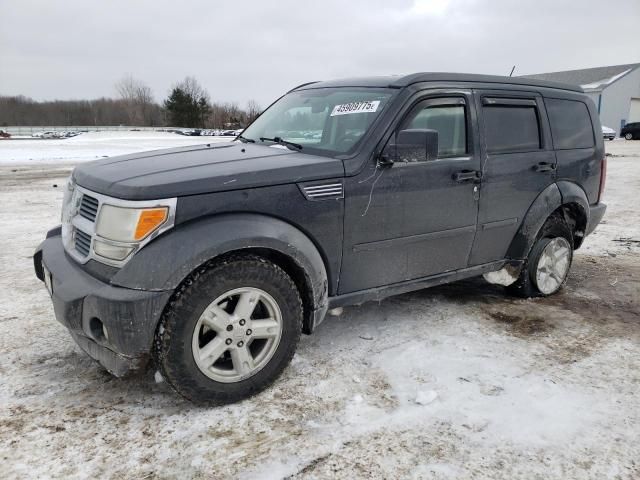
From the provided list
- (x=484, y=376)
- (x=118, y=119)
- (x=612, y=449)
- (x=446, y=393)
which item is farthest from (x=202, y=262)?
(x=118, y=119)

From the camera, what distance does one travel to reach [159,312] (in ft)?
8.33

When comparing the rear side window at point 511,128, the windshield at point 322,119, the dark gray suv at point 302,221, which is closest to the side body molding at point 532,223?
the dark gray suv at point 302,221

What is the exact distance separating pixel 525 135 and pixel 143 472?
3706 millimetres

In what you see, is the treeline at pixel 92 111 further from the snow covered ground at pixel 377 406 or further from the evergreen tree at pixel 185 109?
the snow covered ground at pixel 377 406

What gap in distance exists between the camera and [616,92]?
47875 mm

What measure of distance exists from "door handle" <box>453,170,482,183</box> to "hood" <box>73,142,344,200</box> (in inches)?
39.9

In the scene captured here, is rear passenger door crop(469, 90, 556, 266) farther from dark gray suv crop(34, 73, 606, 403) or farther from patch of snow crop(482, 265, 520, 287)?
patch of snow crop(482, 265, 520, 287)

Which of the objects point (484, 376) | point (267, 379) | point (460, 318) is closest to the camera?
point (267, 379)

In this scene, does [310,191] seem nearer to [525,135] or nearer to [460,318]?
[460,318]

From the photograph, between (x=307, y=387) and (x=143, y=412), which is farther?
(x=307, y=387)

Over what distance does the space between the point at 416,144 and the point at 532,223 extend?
1.69 metres

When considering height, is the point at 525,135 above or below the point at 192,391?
above

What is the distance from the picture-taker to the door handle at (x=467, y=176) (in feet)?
12.0

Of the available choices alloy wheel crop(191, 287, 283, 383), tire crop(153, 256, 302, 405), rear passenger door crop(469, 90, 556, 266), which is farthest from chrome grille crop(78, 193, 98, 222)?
rear passenger door crop(469, 90, 556, 266)
